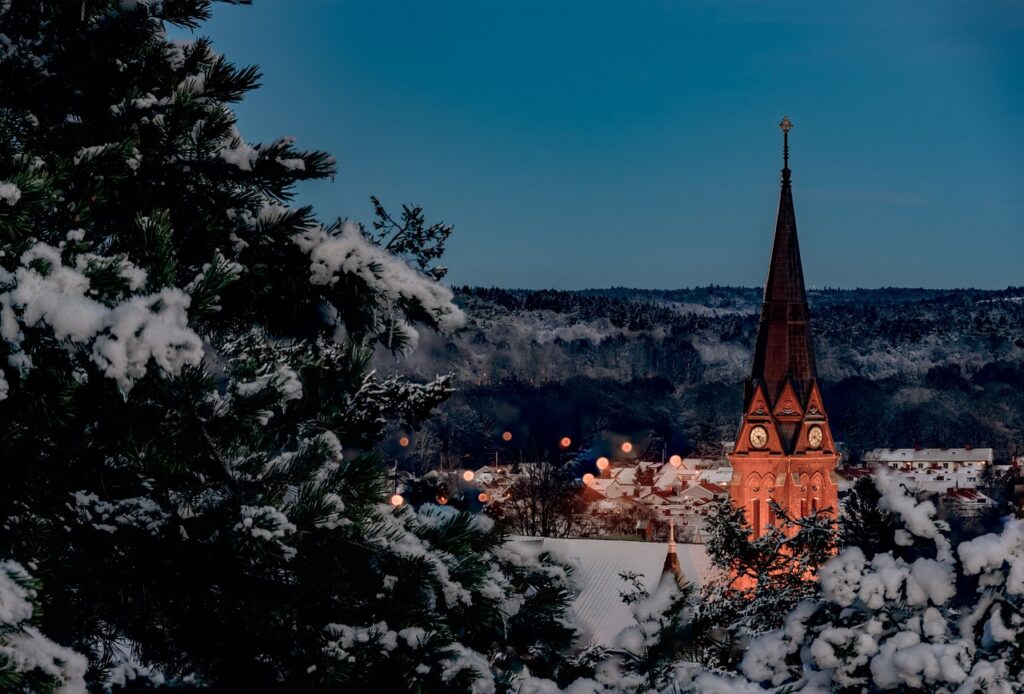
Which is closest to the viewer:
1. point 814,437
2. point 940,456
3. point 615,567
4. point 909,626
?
point 909,626

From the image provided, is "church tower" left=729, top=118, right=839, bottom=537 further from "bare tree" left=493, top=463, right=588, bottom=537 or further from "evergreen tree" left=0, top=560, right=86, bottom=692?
"evergreen tree" left=0, top=560, right=86, bottom=692

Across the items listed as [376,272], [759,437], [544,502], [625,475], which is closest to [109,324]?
[376,272]

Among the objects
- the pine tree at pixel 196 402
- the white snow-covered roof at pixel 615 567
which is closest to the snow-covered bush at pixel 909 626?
the pine tree at pixel 196 402

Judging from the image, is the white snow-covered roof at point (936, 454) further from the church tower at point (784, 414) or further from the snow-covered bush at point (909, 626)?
the snow-covered bush at point (909, 626)

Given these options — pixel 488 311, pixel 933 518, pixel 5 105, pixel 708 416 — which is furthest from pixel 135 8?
pixel 488 311

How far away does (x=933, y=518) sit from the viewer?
593 cm

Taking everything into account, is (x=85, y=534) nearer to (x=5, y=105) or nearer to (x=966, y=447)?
(x=5, y=105)

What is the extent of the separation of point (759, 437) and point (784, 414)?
109 cm

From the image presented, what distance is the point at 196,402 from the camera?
2557mm

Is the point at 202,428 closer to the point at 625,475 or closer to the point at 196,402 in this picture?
the point at 196,402

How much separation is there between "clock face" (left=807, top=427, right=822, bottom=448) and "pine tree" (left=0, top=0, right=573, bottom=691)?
1402 inches

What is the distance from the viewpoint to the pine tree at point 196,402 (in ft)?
8.39

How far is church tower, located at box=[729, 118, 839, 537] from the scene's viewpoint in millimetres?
37469

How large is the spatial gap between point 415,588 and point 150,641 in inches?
28.0
